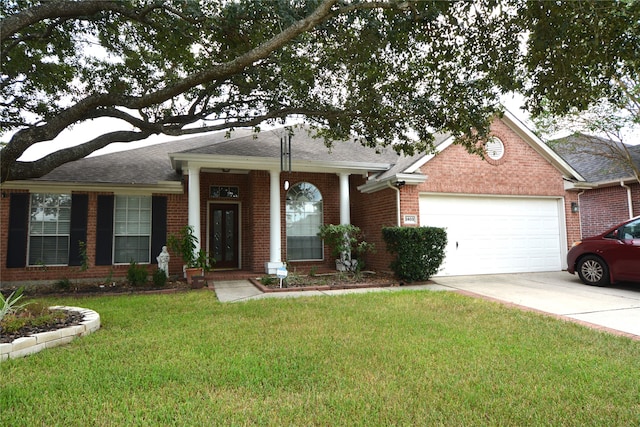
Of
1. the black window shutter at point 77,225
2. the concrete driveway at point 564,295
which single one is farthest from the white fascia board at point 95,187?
the concrete driveway at point 564,295

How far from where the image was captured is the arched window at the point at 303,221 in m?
11.6

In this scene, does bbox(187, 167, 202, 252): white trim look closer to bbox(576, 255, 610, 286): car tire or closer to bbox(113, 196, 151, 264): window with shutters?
bbox(113, 196, 151, 264): window with shutters

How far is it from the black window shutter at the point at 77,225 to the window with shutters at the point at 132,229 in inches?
29.7

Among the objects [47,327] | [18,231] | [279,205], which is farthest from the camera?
[279,205]

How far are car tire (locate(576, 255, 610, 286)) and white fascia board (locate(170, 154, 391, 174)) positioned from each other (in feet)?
18.2

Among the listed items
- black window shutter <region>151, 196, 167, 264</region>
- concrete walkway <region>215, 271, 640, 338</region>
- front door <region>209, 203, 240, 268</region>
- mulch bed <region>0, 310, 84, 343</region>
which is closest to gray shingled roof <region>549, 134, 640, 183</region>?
concrete walkway <region>215, 271, 640, 338</region>

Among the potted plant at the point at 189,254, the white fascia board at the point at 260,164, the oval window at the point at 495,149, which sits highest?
the oval window at the point at 495,149

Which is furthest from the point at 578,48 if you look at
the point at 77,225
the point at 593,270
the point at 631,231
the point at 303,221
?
the point at 77,225

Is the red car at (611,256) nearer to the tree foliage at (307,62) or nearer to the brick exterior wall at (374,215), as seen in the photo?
the tree foliage at (307,62)

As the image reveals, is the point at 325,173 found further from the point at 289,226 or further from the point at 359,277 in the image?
the point at 359,277

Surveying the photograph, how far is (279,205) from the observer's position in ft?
34.1

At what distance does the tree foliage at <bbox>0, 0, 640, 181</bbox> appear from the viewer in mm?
5406

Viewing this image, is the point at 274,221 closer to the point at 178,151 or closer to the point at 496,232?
the point at 178,151

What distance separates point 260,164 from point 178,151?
3612mm
